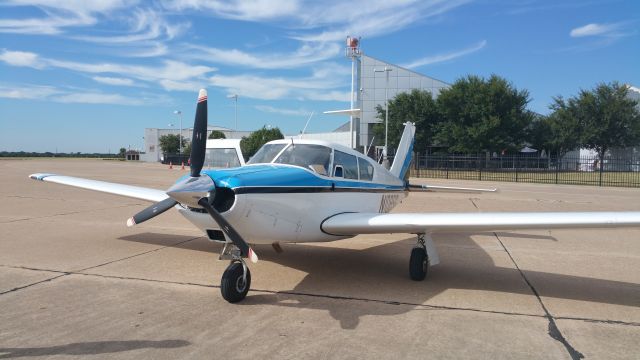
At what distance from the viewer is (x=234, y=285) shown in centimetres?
535

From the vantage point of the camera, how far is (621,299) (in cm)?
593

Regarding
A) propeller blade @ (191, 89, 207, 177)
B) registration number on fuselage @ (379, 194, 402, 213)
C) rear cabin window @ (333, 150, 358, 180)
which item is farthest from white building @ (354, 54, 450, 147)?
propeller blade @ (191, 89, 207, 177)

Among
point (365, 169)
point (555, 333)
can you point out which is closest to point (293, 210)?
point (365, 169)

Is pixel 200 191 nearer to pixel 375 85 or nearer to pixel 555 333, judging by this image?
pixel 555 333

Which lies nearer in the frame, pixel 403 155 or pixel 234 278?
pixel 234 278

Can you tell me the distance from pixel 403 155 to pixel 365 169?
324cm

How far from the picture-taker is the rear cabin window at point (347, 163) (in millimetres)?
6980

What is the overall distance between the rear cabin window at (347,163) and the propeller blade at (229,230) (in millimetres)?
2225

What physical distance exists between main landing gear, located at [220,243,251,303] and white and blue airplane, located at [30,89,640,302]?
0.01 m

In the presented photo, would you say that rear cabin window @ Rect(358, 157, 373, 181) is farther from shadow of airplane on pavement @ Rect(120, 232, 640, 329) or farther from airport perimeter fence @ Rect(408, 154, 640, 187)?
airport perimeter fence @ Rect(408, 154, 640, 187)

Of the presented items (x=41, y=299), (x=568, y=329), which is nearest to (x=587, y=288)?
(x=568, y=329)

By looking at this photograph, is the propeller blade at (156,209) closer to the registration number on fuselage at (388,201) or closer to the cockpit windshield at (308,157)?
the cockpit windshield at (308,157)

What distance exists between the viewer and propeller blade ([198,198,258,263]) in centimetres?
495

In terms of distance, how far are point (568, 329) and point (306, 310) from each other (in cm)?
281
